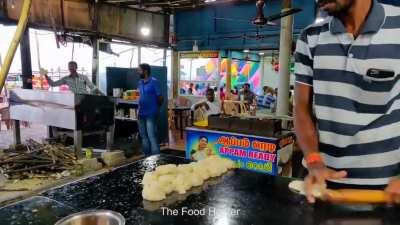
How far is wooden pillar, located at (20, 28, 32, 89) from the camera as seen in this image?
21.4ft

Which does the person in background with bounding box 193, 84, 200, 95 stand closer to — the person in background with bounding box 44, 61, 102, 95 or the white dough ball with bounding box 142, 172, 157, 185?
the person in background with bounding box 44, 61, 102, 95

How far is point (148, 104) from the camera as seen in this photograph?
5922mm

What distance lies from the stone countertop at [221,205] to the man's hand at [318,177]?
0.24 ft

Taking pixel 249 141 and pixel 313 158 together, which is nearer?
pixel 313 158

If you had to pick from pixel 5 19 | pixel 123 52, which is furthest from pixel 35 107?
pixel 123 52

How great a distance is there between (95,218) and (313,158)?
0.99 metres

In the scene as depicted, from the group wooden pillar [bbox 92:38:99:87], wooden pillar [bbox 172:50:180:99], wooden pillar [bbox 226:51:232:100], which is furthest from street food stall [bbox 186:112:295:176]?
wooden pillar [bbox 172:50:180:99]

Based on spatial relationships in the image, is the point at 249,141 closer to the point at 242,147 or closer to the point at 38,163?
the point at 242,147

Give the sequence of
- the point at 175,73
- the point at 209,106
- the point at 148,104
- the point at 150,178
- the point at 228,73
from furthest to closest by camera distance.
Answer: the point at 175,73 → the point at 228,73 → the point at 209,106 → the point at 148,104 → the point at 150,178

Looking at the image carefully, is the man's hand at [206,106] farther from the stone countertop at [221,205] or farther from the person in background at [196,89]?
the stone countertop at [221,205]

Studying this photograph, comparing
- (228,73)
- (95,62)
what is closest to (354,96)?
(95,62)

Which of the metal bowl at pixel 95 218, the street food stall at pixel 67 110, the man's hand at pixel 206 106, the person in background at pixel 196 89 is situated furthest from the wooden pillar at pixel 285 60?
the person in background at pixel 196 89

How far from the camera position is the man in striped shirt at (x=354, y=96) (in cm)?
139

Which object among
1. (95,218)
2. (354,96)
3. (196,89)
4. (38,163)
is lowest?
(38,163)
